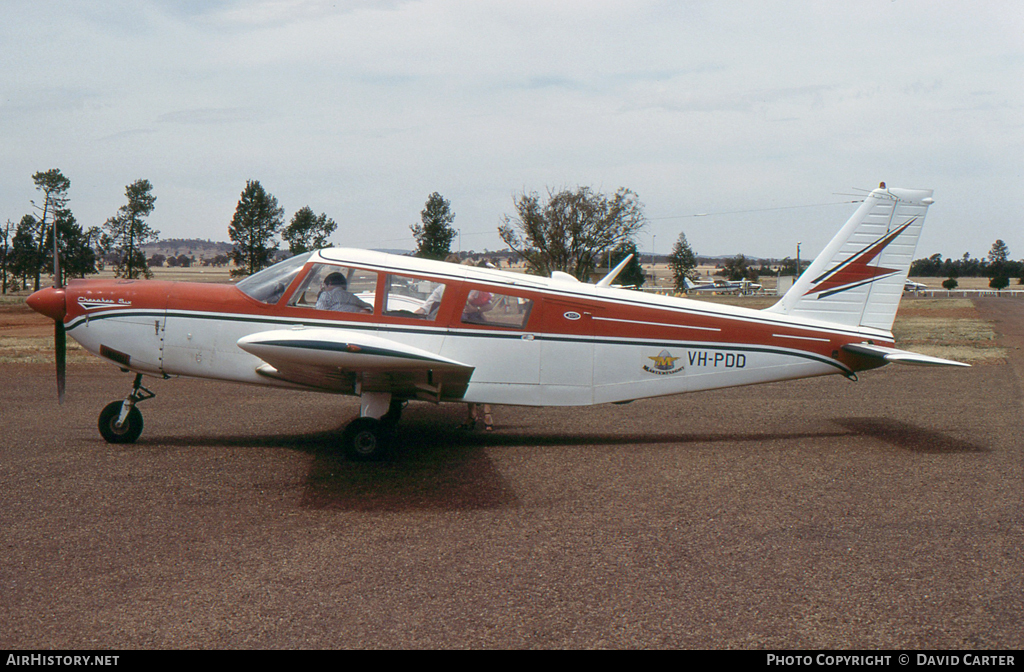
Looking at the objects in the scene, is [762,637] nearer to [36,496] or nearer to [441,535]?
[441,535]

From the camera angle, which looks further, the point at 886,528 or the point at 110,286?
the point at 110,286

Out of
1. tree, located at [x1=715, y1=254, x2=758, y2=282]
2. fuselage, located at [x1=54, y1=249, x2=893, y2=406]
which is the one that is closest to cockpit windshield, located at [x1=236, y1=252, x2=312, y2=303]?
fuselage, located at [x1=54, y1=249, x2=893, y2=406]

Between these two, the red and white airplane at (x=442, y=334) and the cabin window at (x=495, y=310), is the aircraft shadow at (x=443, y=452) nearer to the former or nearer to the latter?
the red and white airplane at (x=442, y=334)

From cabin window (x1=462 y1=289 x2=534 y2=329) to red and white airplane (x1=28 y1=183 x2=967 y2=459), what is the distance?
11 mm

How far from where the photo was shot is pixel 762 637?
383cm

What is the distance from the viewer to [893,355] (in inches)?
333

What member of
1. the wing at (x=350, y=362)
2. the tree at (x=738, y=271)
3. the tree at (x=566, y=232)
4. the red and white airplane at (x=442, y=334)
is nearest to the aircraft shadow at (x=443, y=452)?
the red and white airplane at (x=442, y=334)

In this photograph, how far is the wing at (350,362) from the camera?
6461 mm

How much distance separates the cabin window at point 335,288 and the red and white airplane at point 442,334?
1cm

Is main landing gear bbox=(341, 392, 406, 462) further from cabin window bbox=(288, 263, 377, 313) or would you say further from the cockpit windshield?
the cockpit windshield

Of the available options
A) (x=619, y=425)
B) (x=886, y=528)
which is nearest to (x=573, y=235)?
(x=619, y=425)

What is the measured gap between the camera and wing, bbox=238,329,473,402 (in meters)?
6.46

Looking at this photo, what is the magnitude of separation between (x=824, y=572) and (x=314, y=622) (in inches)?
123

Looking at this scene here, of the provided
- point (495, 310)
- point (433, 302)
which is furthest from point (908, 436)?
point (433, 302)
